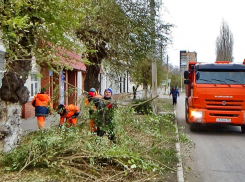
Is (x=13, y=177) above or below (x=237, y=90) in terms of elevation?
below

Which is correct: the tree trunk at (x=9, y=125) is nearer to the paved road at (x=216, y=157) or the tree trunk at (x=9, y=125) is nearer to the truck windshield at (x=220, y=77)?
the paved road at (x=216, y=157)

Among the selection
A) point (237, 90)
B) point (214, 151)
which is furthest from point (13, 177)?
point (237, 90)

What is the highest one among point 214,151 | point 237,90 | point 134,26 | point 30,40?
point 134,26

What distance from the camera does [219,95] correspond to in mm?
13023

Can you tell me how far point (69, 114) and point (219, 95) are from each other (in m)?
6.67

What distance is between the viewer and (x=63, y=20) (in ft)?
22.4

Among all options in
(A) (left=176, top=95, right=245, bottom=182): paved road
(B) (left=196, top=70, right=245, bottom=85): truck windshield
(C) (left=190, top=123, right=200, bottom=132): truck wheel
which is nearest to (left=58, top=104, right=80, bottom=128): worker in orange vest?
(A) (left=176, top=95, right=245, bottom=182): paved road

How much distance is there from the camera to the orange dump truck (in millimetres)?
13031

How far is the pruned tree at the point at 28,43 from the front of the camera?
605cm

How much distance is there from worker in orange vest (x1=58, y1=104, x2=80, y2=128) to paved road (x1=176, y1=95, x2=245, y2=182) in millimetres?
2603

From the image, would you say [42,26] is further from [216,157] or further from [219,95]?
[219,95]

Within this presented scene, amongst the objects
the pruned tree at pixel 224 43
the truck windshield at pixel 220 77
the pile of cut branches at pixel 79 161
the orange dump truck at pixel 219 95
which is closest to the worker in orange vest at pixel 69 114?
the pile of cut branches at pixel 79 161

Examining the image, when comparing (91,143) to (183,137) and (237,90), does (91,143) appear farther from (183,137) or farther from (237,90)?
(237,90)

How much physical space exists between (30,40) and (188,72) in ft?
29.3
